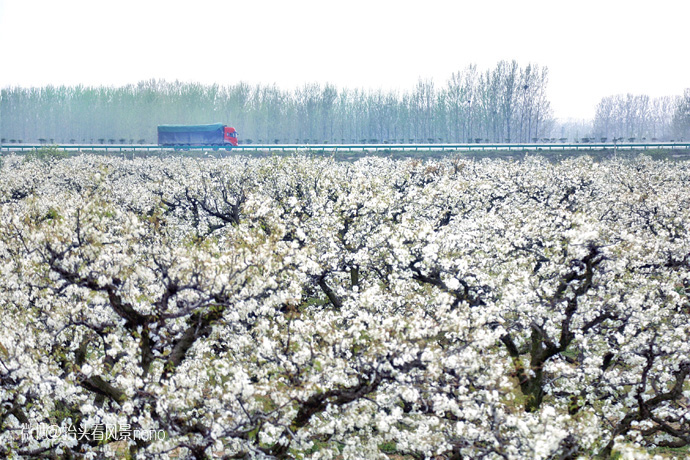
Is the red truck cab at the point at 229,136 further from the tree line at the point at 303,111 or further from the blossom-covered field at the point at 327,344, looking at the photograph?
the blossom-covered field at the point at 327,344

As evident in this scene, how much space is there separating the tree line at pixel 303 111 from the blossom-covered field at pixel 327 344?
102343 mm

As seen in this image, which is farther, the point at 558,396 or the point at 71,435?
the point at 558,396

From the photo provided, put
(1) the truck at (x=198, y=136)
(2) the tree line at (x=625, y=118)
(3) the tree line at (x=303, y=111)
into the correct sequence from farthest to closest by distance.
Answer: (2) the tree line at (x=625, y=118)
(3) the tree line at (x=303, y=111)
(1) the truck at (x=198, y=136)

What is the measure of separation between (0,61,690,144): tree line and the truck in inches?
1277

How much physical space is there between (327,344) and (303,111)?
12356 cm

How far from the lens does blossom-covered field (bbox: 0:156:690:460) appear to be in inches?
501

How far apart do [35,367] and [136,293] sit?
290 centimetres

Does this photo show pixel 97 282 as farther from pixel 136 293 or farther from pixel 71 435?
pixel 71 435

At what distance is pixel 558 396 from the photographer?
1948cm

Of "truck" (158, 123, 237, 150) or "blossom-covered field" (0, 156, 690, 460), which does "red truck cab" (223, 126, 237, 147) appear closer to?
"truck" (158, 123, 237, 150)

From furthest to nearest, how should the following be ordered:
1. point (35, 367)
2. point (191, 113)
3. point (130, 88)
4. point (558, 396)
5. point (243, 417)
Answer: point (130, 88) < point (191, 113) < point (558, 396) < point (35, 367) < point (243, 417)

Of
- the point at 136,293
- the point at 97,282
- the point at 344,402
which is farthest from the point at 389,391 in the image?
the point at 97,282

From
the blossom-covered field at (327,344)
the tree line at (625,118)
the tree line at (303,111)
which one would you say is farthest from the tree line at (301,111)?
the blossom-covered field at (327,344)

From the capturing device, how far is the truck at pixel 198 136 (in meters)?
89.2
